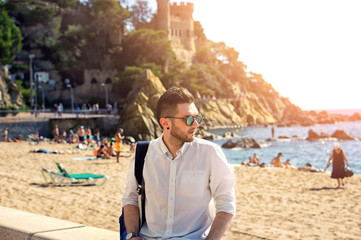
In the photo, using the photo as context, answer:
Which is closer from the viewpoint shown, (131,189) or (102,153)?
(131,189)

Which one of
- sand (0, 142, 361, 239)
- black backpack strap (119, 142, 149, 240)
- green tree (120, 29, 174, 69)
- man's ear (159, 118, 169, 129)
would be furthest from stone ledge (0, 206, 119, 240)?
→ green tree (120, 29, 174, 69)

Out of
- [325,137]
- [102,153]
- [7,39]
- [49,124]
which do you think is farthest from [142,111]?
[325,137]

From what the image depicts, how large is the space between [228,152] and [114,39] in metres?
31.8

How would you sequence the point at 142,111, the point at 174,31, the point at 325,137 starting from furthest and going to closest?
the point at 174,31 < the point at 325,137 < the point at 142,111

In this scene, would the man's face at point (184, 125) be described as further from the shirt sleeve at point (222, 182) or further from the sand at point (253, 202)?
the sand at point (253, 202)

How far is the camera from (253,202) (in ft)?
32.7

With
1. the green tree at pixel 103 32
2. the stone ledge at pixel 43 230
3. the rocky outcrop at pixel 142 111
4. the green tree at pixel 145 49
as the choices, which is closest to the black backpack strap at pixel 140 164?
the stone ledge at pixel 43 230

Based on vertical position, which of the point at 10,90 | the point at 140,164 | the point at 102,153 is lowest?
the point at 102,153

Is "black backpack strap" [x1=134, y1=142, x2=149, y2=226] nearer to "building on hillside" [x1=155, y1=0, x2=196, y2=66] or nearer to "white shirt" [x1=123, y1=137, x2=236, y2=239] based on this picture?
"white shirt" [x1=123, y1=137, x2=236, y2=239]

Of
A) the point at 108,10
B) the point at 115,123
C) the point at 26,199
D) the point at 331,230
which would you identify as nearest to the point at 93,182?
the point at 26,199

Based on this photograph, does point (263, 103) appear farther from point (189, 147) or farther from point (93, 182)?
point (189, 147)

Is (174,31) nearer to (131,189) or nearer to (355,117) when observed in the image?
(131,189)

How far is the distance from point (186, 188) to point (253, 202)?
8134 mm

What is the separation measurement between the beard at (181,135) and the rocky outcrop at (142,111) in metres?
34.9
